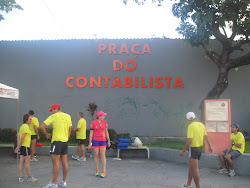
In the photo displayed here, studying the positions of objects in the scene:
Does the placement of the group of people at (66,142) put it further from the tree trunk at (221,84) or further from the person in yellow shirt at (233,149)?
the tree trunk at (221,84)

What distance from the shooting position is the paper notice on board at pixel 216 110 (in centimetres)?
875

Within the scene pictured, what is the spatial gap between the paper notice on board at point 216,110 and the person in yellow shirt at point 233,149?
3.16 ft

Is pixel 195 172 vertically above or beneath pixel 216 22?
beneath

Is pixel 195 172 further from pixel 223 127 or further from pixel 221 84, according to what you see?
pixel 221 84

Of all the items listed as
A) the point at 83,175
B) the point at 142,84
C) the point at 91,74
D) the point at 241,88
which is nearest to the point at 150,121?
the point at 142,84

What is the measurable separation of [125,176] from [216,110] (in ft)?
11.7

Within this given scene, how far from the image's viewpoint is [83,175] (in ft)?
25.0

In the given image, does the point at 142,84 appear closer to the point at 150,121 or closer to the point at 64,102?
the point at 150,121

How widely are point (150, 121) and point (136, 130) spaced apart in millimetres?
819

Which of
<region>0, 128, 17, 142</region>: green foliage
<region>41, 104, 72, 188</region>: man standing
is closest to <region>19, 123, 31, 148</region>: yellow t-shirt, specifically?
<region>41, 104, 72, 188</region>: man standing

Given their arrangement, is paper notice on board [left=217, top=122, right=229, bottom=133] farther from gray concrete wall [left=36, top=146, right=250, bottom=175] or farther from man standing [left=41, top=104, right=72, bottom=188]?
man standing [left=41, top=104, right=72, bottom=188]

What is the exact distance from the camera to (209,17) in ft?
33.8

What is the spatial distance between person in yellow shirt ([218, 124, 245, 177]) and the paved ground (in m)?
0.31

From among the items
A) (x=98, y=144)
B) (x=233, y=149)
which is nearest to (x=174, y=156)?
(x=233, y=149)
